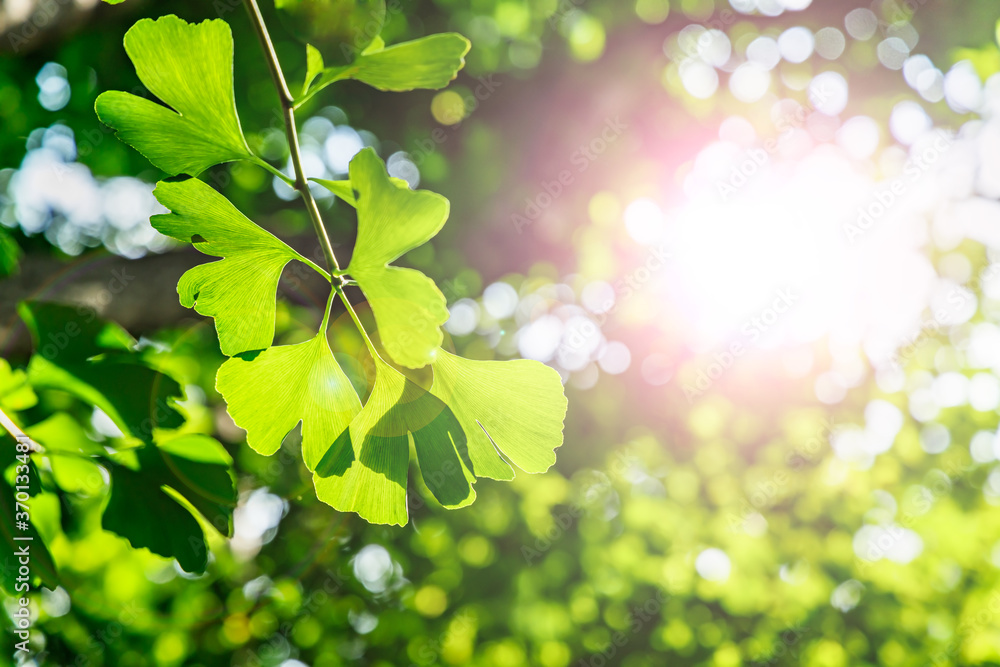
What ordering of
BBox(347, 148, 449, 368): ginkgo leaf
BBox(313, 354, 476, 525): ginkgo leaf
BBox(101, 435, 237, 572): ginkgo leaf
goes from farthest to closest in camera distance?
1. BBox(101, 435, 237, 572): ginkgo leaf
2. BBox(313, 354, 476, 525): ginkgo leaf
3. BBox(347, 148, 449, 368): ginkgo leaf

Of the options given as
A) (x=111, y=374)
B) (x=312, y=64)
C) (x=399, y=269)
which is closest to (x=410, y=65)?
(x=312, y=64)

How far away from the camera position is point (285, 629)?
333cm

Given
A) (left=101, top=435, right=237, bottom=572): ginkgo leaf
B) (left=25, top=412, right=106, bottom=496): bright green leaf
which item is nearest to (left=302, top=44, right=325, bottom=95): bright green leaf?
(left=101, top=435, right=237, bottom=572): ginkgo leaf

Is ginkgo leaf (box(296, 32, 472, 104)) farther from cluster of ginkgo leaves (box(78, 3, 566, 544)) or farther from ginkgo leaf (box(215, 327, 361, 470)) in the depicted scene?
ginkgo leaf (box(215, 327, 361, 470))

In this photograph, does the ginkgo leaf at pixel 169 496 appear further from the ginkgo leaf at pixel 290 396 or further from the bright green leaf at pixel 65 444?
the ginkgo leaf at pixel 290 396

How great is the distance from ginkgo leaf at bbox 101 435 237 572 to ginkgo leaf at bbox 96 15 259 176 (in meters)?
0.40

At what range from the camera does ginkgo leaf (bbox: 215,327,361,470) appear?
19.6 inches

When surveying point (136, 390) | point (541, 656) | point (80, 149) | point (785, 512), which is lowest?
point (541, 656)

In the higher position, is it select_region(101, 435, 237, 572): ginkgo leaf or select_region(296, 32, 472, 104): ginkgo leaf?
select_region(296, 32, 472, 104): ginkgo leaf

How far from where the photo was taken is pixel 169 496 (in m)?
0.73

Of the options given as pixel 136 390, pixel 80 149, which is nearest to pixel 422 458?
pixel 136 390

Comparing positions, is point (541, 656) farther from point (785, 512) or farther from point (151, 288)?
point (151, 288)

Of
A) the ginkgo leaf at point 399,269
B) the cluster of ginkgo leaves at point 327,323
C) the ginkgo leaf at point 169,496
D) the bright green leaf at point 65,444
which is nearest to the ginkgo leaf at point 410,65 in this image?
the cluster of ginkgo leaves at point 327,323

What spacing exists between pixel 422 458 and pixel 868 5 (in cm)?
299
